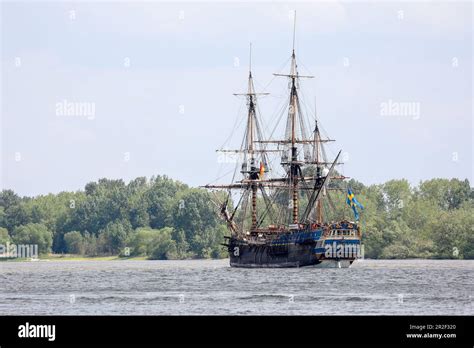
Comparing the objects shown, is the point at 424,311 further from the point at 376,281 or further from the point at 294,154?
the point at 294,154

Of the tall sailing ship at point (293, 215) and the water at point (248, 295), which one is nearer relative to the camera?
the water at point (248, 295)

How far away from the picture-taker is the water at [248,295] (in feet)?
251

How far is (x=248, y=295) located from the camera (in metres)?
90.1

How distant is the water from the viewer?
251 ft

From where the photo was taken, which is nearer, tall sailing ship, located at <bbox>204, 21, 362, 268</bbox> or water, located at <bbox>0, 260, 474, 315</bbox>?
water, located at <bbox>0, 260, 474, 315</bbox>

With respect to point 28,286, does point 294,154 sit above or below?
above

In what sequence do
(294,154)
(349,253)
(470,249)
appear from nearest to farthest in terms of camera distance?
(349,253) → (294,154) → (470,249)

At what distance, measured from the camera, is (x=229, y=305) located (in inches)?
3167

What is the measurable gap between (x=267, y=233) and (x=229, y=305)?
7331 cm

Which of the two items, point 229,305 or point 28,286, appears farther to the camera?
point 28,286

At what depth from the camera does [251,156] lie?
516ft
